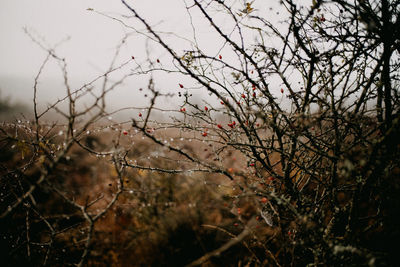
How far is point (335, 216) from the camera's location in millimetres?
1520

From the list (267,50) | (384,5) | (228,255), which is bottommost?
(228,255)

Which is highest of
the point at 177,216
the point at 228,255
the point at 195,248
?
the point at 177,216

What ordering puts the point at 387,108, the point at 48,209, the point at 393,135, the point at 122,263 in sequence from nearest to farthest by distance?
the point at 393,135 → the point at 387,108 → the point at 122,263 → the point at 48,209

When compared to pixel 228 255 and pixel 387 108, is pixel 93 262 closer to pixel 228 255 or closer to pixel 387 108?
pixel 228 255

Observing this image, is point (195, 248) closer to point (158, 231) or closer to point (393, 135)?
point (158, 231)

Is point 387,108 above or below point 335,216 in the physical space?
above

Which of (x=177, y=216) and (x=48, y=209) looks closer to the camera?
(x=177, y=216)

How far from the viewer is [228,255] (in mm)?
4016

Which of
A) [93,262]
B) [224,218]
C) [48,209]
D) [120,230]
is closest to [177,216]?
[224,218]

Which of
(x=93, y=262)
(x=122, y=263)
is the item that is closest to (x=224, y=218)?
(x=122, y=263)

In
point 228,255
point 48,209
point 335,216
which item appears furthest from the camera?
point 48,209

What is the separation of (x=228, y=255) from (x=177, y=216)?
151 cm

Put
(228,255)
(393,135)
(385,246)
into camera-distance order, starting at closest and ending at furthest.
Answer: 1. (393,135)
2. (385,246)
3. (228,255)

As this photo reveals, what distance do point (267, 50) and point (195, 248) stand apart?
14.3 feet
